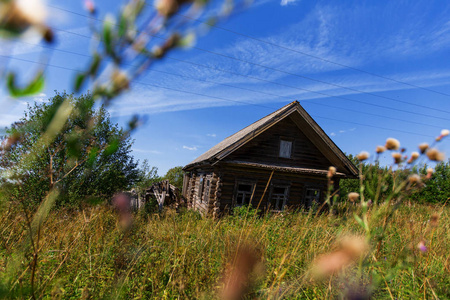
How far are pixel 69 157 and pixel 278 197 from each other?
36.8ft

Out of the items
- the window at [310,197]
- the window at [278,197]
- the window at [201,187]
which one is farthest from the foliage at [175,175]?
the window at [310,197]

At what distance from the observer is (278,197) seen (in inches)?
442

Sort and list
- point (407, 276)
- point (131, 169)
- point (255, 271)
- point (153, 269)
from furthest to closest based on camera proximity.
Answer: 1. point (131, 169)
2. point (407, 276)
3. point (153, 269)
4. point (255, 271)

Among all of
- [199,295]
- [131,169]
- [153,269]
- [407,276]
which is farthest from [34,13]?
[131,169]

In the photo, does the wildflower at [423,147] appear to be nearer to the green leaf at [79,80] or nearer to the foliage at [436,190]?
the green leaf at [79,80]

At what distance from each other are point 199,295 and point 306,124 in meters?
10.7

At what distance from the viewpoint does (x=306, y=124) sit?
11617 millimetres

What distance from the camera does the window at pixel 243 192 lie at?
10794 mm

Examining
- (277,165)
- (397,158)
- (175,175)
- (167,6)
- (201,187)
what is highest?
(277,165)

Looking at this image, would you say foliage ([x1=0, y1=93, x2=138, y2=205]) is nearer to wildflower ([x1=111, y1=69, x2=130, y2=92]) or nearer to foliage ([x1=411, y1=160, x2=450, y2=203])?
wildflower ([x1=111, y1=69, x2=130, y2=92])

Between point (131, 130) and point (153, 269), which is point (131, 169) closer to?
point (153, 269)

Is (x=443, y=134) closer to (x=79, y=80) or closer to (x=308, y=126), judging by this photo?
(x=79, y=80)

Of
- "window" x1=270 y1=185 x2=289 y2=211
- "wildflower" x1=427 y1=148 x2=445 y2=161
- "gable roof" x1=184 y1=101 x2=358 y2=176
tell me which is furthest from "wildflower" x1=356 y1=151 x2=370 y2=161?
"window" x1=270 y1=185 x2=289 y2=211

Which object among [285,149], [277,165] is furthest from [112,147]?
[285,149]
